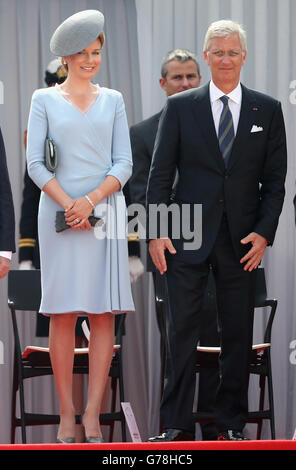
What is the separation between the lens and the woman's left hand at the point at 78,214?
4.33m

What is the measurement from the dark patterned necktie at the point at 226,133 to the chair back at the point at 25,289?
1.53 metres

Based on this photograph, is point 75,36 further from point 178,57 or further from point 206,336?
point 206,336

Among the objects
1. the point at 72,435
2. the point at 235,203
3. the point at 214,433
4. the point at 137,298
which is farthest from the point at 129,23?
the point at 72,435

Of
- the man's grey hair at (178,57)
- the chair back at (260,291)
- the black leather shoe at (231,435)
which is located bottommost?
the black leather shoe at (231,435)

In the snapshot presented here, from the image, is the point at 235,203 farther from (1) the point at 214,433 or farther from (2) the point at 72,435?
(1) the point at 214,433

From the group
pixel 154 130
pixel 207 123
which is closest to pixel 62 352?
pixel 207 123

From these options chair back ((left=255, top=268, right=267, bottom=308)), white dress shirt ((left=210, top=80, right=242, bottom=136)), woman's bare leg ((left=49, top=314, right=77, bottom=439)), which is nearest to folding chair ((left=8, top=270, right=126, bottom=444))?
woman's bare leg ((left=49, top=314, right=77, bottom=439))

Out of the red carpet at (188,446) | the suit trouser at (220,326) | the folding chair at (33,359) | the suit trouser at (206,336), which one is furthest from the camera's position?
the suit trouser at (206,336)

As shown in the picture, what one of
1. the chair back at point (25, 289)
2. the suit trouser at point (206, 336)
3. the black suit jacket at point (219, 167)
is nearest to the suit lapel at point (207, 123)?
the black suit jacket at point (219, 167)

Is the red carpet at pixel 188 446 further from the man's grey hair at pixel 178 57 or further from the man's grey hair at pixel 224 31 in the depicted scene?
the man's grey hair at pixel 178 57

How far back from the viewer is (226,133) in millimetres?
4508

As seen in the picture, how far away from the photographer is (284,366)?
20.4 ft

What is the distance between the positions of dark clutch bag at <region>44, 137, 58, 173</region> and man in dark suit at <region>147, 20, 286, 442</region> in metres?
0.48

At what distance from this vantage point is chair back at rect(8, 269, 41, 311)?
5453 millimetres
